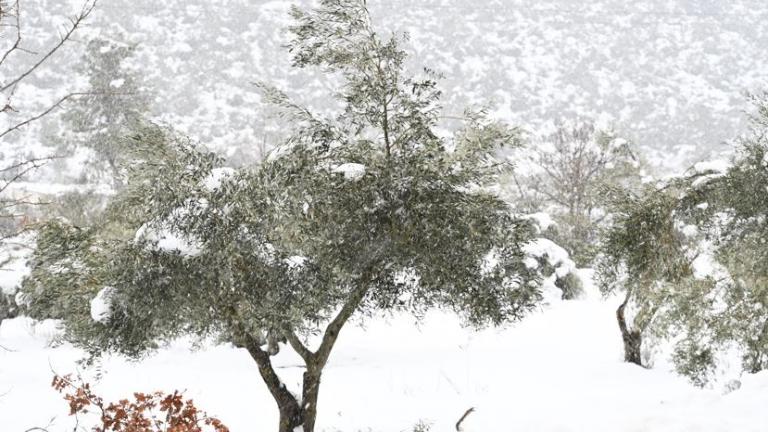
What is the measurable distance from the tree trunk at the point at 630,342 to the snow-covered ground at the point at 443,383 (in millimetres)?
422

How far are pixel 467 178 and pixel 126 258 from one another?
151 inches

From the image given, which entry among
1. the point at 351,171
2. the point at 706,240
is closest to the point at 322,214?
the point at 351,171

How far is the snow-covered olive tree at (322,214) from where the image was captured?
639 centimetres

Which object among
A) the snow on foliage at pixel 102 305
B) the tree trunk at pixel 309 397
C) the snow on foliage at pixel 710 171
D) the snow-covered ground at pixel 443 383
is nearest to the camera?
the snow on foliage at pixel 102 305

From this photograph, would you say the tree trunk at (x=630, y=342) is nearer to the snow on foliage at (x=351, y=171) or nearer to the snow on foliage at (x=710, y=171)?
the snow on foliage at (x=710, y=171)

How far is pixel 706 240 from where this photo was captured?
8711 millimetres

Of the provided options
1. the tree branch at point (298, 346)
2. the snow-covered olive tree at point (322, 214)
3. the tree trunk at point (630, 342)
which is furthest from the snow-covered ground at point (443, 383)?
the snow-covered olive tree at point (322, 214)

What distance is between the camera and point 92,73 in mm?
32688

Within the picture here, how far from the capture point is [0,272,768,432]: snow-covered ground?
31.4 feet

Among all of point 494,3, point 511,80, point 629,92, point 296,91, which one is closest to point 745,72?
point 629,92

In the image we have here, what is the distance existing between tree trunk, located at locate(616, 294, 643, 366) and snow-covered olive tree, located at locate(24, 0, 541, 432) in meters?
8.98

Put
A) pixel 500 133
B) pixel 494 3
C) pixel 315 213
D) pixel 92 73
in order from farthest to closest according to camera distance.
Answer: pixel 494 3, pixel 92 73, pixel 500 133, pixel 315 213

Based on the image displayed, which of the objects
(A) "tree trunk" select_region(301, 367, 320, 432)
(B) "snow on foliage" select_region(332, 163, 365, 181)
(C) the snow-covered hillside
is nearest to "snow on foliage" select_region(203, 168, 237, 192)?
(B) "snow on foliage" select_region(332, 163, 365, 181)

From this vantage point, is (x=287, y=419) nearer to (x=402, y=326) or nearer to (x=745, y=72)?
(x=402, y=326)
